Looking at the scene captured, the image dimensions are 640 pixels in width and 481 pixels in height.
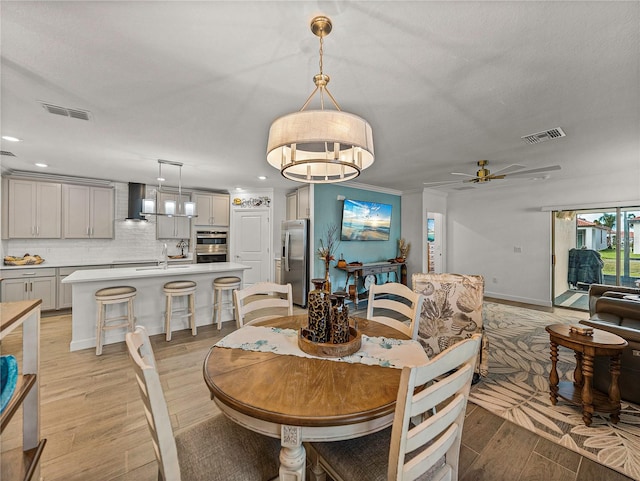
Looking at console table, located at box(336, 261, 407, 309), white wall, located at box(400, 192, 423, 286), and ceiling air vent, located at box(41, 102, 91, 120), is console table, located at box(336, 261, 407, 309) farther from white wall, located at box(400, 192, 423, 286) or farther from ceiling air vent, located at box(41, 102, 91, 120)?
ceiling air vent, located at box(41, 102, 91, 120)

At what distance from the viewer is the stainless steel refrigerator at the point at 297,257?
198 inches

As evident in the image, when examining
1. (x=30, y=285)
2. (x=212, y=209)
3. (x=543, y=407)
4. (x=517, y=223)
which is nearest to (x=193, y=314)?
(x=30, y=285)

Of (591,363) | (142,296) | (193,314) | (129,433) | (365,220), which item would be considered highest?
(365,220)

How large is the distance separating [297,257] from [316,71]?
365cm

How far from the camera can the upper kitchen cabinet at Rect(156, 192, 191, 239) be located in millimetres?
5695

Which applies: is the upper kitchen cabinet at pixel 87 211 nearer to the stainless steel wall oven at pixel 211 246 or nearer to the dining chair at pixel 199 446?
the stainless steel wall oven at pixel 211 246

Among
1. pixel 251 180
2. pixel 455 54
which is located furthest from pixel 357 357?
pixel 251 180

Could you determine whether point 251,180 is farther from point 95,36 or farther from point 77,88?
point 95,36

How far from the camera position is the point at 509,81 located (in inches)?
77.9

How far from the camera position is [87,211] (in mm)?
5070

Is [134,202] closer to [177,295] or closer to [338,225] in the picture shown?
[177,295]

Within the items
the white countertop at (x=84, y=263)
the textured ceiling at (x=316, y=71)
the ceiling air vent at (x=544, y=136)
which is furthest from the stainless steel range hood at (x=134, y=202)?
the ceiling air vent at (x=544, y=136)

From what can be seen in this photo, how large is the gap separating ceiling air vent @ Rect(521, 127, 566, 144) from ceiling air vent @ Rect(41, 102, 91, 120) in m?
4.62

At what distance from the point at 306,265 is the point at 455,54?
3.98 meters
